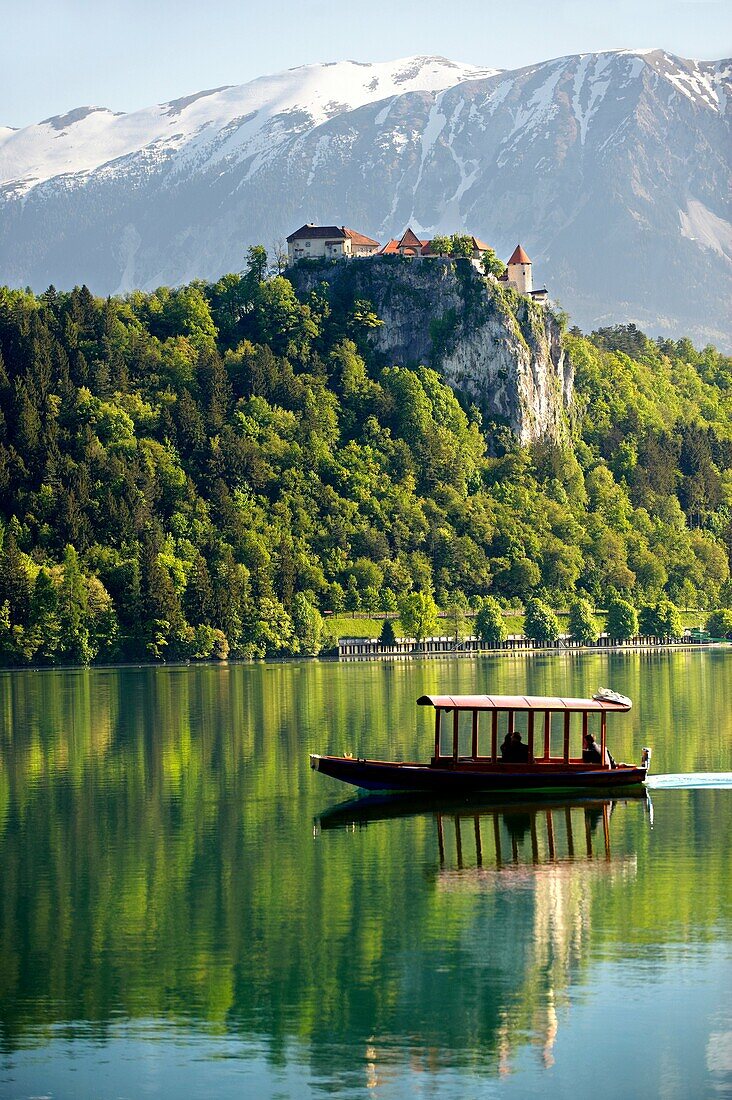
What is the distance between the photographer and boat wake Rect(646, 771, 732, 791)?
2653 inches

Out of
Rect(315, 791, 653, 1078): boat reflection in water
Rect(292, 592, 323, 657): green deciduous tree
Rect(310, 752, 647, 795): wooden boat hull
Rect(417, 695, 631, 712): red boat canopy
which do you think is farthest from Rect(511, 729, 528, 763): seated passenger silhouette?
Rect(292, 592, 323, 657): green deciduous tree

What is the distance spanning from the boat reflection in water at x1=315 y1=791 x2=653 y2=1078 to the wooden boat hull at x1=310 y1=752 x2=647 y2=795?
1.74 ft

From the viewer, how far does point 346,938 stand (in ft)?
Result: 147

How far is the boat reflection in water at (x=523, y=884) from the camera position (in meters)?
39.2

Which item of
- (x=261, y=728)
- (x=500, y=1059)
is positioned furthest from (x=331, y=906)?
(x=261, y=728)

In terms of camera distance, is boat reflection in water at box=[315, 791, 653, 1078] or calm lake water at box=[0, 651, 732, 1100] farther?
boat reflection in water at box=[315, 791, 653, 1078]

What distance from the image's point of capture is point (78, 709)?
361 ft

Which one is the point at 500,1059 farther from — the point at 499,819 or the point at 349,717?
the point at 349,717

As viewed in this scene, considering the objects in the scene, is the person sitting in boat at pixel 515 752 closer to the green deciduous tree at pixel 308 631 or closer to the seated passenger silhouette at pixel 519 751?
the seated passenger silhouette at pixel 519 751

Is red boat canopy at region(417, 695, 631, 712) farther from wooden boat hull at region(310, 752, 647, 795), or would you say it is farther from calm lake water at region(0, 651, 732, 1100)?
calm lake water at region(0, 651, 732, 1100)

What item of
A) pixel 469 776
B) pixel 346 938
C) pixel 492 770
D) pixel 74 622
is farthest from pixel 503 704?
pixel 74 622

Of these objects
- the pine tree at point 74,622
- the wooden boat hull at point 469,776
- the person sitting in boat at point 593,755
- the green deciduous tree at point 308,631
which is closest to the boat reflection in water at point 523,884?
the wooden boat hull at point 469,776

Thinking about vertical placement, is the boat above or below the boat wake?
above

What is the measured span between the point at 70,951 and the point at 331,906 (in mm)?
6798
